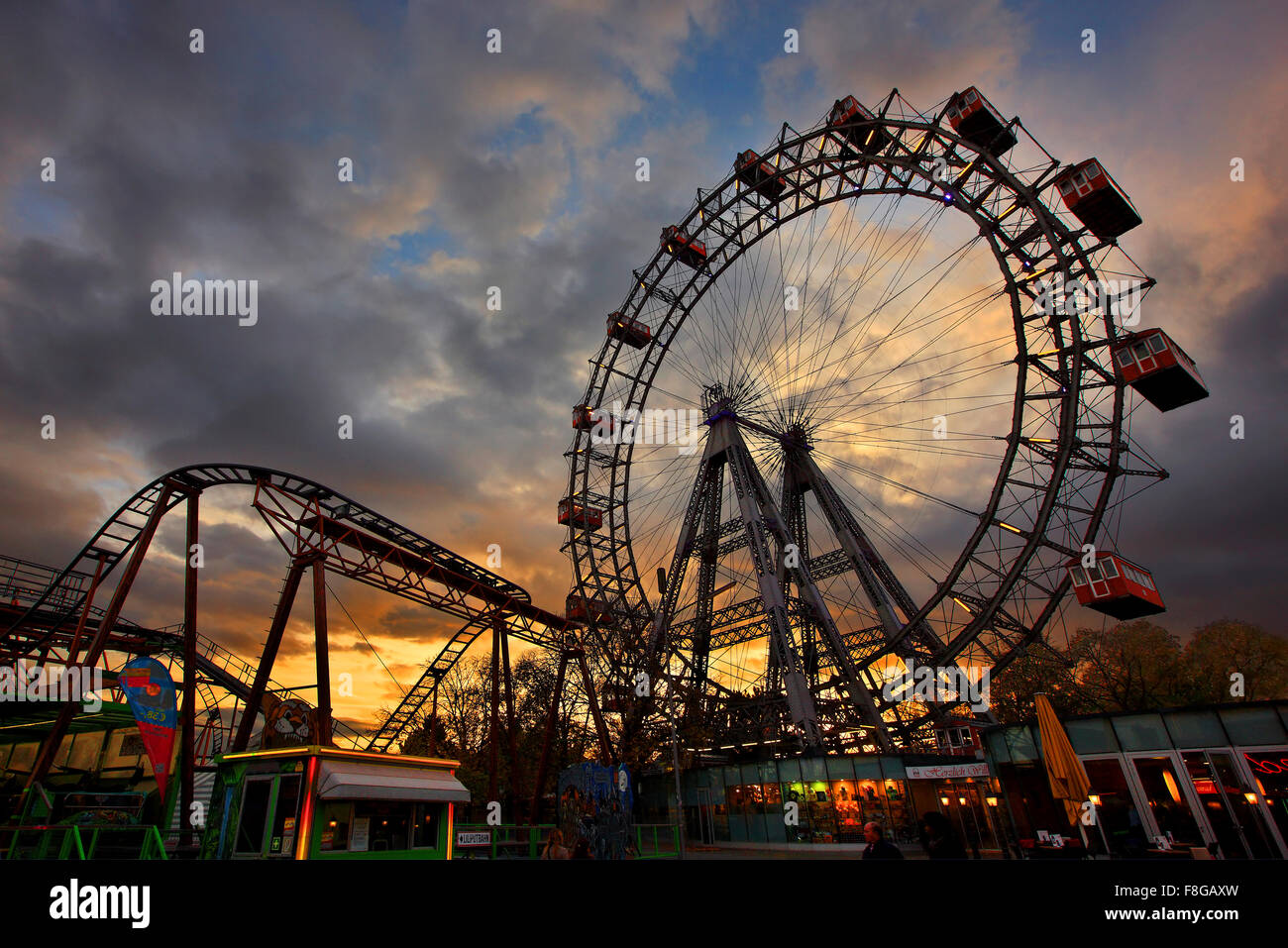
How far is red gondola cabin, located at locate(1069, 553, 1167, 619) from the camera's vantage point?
2120 cm

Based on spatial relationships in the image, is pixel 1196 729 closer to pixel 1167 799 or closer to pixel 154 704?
pixel 1167 799

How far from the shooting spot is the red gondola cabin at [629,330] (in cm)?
3981

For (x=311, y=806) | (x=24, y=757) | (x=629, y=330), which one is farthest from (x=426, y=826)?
(x=629, y=330)

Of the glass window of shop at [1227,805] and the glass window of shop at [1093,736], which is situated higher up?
the glass window of shop at [1093,736]

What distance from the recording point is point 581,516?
131 feet

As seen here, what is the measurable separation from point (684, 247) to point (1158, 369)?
24058 mm

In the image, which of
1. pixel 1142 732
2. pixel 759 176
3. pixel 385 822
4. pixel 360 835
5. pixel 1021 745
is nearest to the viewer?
pixel 360 835

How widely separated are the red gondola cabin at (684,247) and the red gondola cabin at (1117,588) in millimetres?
25513

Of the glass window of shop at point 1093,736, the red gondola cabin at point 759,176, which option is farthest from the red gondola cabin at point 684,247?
the glass window of shop at point 1093,736

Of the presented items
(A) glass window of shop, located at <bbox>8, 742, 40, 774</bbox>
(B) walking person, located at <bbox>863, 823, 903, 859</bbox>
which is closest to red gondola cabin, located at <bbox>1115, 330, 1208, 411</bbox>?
(B) walking person, located at <bbox>863, 823, 903, 859</bbox>

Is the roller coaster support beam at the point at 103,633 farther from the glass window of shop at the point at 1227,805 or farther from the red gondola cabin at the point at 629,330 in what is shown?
the glass window of shop at the point at 1227,805

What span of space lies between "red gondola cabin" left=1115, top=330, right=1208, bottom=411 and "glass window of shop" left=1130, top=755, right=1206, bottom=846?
14340 millimetres

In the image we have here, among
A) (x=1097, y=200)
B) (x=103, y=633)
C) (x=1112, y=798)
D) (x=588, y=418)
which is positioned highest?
(x=588, y=418)
